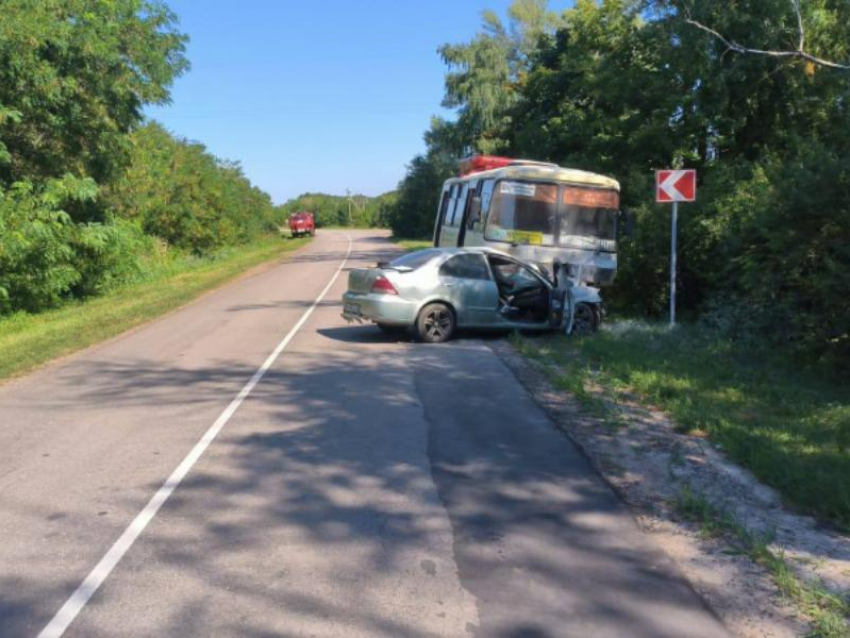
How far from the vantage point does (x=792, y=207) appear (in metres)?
10.6

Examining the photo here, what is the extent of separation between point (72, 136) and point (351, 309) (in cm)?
1165

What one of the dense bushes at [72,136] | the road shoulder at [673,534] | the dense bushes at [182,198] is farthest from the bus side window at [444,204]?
the road shoulder at [673,534]

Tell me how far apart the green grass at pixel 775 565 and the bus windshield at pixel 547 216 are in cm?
1110

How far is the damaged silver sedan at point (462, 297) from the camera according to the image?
13.1 metres

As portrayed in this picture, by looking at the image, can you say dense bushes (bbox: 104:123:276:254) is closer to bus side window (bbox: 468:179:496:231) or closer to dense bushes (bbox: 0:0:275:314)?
dense bushes (bbox: 0:0:275:314)

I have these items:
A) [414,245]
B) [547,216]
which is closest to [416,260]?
[547,216]

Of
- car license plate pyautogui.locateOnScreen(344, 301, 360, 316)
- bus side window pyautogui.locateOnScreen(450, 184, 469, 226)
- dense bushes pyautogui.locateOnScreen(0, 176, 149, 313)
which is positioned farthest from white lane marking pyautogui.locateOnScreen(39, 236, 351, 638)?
bus side window pyautogui.locateOnScreen(450, 184, 469, 226)

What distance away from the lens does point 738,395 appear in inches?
346

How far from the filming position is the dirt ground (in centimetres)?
431

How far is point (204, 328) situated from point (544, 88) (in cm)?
2027

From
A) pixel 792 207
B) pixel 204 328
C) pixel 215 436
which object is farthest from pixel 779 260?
pixel 204 328

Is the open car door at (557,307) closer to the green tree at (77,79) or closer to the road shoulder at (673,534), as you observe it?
the road shoulder at (673,534)

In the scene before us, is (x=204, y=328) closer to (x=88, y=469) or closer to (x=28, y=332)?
(x=28, y=332)

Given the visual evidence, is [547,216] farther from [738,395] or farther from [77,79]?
[77,79]
